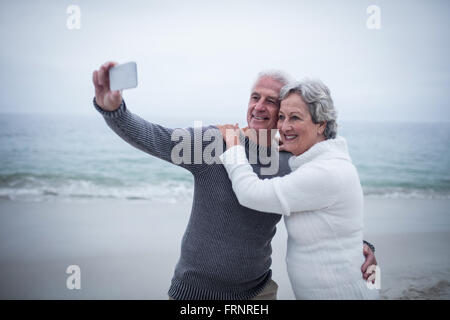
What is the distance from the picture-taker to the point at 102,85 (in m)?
1.41

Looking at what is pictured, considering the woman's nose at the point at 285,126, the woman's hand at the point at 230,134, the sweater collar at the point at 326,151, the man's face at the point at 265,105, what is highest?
the man's face at the point at 265,105

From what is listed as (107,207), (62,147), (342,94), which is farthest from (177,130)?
(342,94)

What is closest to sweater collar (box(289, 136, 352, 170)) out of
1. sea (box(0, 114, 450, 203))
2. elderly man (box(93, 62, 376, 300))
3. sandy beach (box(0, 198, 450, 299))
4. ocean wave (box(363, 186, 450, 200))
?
elderly man (box(93, 62, 376, 300))

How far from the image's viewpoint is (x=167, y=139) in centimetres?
171

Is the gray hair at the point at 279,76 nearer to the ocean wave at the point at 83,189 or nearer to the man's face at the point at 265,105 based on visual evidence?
the man's face at the point at 265,105

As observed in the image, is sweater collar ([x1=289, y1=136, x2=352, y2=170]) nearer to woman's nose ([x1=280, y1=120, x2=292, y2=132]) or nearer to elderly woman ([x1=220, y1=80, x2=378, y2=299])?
elderly woman ([x1=220, y1=80, x2=378, y2=299])

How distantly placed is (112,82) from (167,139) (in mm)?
427

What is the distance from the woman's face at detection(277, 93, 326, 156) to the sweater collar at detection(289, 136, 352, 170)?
0.06 m

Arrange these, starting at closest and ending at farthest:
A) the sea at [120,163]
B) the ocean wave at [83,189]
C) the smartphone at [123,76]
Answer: the smartphone at [123,76]
the ocean wave at [83,189]
the sea at [120,163]

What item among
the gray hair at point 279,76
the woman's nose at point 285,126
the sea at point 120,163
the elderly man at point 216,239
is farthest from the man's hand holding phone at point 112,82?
the sea at point 120,163

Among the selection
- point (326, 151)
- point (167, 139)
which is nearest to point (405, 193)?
point (326, 151)

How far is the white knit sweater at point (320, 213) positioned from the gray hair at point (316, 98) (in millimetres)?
138

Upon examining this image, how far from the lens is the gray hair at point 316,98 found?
172 centimetres
